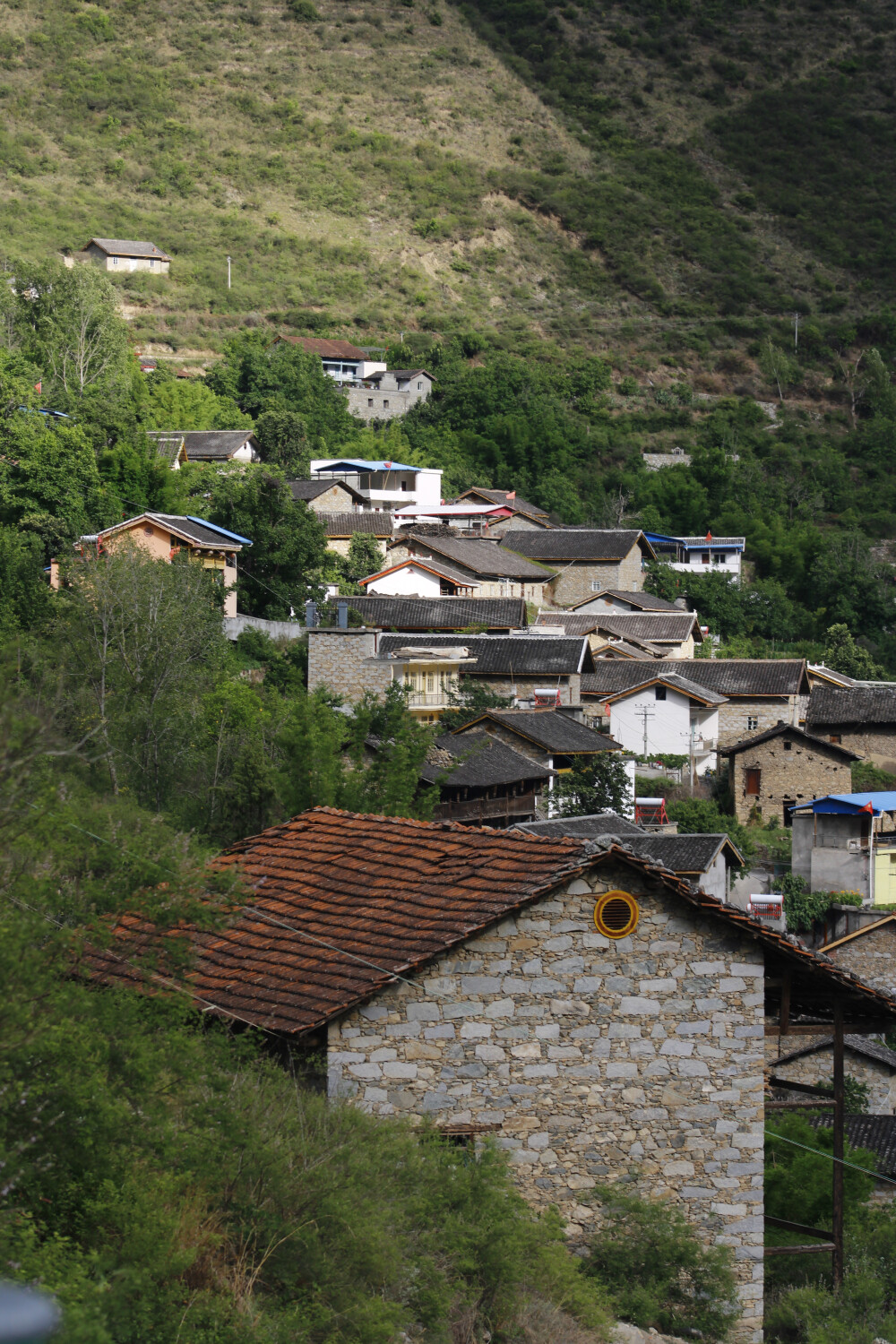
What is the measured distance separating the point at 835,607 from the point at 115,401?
Result: 34357 millimetres

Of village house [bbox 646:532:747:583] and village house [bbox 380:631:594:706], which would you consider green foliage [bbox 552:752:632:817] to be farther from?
village house [bbox 646:532:747:583]

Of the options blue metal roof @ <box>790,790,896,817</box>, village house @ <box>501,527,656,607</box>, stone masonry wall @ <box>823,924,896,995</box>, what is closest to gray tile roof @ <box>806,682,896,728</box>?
blue metal roof @ <box>790,790,896,817</box>

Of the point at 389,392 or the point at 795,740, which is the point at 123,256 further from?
the point at 795,740

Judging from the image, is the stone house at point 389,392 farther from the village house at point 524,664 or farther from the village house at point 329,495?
the village house at point 524,664

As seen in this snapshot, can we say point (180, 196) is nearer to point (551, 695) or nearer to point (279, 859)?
point (551, 695)

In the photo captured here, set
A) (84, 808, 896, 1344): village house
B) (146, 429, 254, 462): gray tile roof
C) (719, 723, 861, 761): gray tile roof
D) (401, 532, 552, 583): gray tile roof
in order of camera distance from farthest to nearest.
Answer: (401, 532, 552, 583): gray tile roof < (146, 429, 254, 462): gray tile roof < (719, 723, 861, 761): gray tile roof < (84, 808, 896, 1344): village house

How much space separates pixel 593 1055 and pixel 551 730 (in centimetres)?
2302

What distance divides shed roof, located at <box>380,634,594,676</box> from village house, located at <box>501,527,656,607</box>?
49.6 ft

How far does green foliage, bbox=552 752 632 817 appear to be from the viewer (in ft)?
94.0

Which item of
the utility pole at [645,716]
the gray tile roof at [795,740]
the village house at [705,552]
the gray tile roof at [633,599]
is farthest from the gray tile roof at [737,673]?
the village house at [705,552]

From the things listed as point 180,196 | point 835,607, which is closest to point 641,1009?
→ point 835,607

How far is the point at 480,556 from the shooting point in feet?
161

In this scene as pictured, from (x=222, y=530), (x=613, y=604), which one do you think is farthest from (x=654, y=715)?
(x=613, y=604)

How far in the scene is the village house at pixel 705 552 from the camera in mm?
61844
